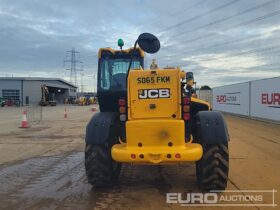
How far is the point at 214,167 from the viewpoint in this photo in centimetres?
646

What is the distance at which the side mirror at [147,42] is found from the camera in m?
6.48

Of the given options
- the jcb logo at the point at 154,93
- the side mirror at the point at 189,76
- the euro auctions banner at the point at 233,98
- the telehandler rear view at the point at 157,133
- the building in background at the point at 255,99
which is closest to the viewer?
the telehandler rear view at the point at 157,133

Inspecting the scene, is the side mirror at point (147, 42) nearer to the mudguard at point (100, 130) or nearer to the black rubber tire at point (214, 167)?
the mudguard at point (100, 130)

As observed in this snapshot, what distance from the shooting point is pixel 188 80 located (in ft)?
24.4

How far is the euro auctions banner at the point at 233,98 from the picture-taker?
28.0m

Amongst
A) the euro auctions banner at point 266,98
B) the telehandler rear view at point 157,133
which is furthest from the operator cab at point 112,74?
the euro auctions banner at point 266,98

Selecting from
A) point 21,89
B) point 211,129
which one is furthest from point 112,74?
point 21,89

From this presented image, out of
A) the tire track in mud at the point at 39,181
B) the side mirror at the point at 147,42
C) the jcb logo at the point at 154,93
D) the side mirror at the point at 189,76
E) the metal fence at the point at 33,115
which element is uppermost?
the side mirror at the point at 147,42

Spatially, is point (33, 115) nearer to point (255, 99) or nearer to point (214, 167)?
point (255, 99)

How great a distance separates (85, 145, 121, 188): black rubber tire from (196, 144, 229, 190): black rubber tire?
67.3 inches

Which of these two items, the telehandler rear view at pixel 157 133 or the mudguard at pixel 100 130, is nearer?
the telehandler rear view at pixel 157 133

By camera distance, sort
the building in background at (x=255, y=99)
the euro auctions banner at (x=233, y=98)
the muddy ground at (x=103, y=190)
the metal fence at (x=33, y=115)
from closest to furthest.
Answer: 1. the muddy ground at (x=103, y=190)
2. the building in background at (x=255, y=99)
3. the metal fence at (x=33, y=115)
4. the euro auctions banner at (x=233, y=98)

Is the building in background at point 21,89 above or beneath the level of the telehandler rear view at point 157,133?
above

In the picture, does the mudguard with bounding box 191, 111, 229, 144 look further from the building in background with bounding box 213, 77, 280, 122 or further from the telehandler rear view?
the building in background with bounding box 213, 77, 280, 122
